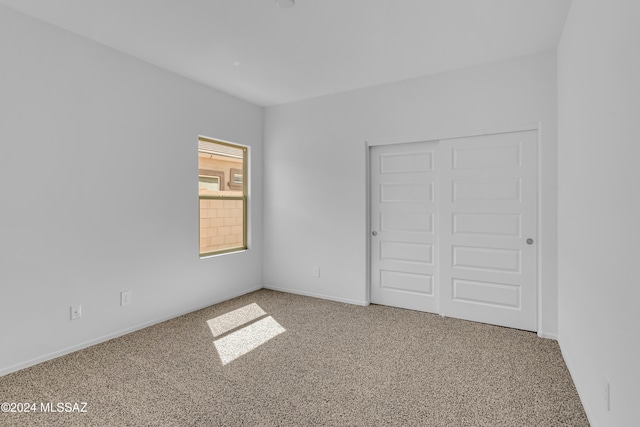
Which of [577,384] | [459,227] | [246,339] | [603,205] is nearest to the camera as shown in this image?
[603,205]

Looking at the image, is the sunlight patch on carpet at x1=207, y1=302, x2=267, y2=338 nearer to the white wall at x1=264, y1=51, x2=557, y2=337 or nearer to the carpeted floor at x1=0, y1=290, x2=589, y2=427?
the carpeted floor at x1=0, y1=290, x2=589, y2=427

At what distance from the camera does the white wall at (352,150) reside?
305 centimetres

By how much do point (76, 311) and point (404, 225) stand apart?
10.9 feet

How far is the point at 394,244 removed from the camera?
3953 millimetres

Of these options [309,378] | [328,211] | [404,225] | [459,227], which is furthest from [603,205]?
[328,211]

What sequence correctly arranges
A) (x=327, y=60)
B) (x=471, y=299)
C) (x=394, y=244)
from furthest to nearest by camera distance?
(x=394, y=244), (x=471, y=299), (x=327, y=60)

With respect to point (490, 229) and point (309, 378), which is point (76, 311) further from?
point (490, 229)

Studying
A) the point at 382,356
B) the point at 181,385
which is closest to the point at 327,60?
the point at 382,356

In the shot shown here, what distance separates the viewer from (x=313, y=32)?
107 inches

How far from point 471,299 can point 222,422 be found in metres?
2.72

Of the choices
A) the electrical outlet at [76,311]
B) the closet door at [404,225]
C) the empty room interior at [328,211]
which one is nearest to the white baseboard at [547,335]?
the empty room interior at [328,211]

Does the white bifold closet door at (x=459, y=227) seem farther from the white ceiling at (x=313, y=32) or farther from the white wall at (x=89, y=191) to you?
→ the white wall at (x=89, y=191)

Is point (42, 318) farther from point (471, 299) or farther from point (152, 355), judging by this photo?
point (471, 299)

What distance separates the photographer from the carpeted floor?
193 centimetres
